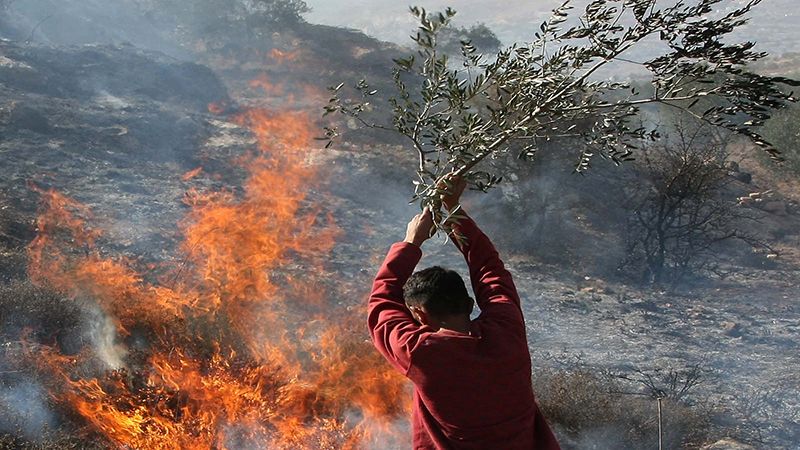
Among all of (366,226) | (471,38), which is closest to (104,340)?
(366,226)

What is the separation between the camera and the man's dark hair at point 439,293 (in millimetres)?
2842

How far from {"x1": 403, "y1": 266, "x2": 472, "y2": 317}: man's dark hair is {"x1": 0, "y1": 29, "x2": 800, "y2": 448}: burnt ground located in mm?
5889

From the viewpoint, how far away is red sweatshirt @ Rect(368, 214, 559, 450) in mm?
2639

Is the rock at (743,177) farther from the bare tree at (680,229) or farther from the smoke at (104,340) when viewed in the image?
the smoke at (104,340)

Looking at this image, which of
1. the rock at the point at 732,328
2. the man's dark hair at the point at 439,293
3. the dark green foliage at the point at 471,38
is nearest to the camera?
the man's dark hair at the point at 439,293

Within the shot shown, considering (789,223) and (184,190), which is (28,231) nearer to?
(184,190)

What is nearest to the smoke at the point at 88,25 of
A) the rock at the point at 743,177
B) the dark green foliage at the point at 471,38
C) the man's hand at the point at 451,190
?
the dark green foliage at the point at 471,38

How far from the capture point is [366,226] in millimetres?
15242

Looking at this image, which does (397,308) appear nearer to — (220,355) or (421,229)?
(421,229)

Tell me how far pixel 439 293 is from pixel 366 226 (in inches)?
490

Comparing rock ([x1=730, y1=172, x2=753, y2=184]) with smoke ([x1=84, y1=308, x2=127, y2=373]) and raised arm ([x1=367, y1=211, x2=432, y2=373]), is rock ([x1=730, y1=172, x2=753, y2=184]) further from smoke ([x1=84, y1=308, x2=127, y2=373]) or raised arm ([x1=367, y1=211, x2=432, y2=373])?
raised arm ([x1=367, y1=211, x2=432, y2=373])

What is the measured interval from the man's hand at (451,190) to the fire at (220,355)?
4.13 meters

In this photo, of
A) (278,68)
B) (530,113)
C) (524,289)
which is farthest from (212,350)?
(278,68)

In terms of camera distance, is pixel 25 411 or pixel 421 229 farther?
pixel 25 411
